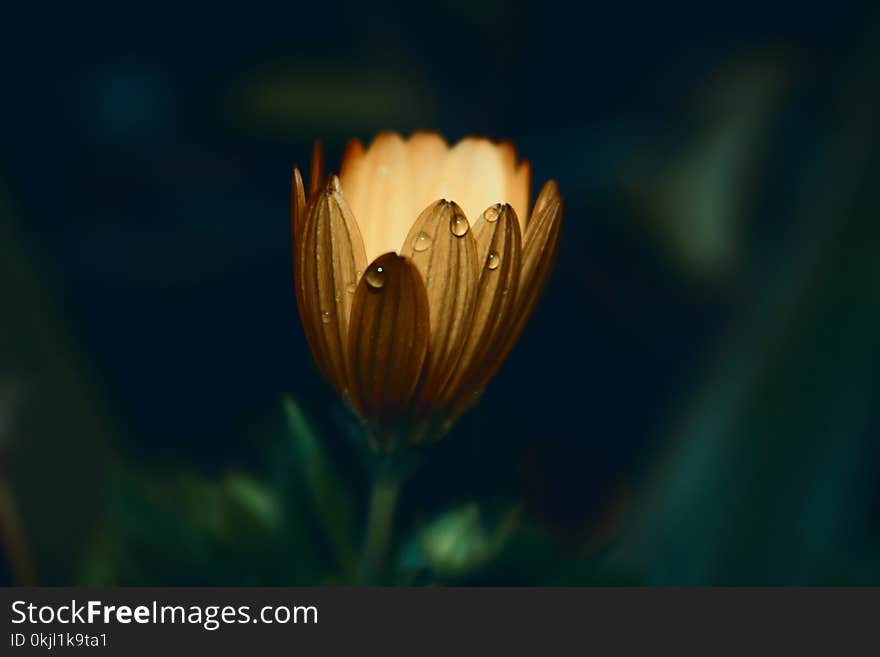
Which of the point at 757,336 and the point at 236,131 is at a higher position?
the point at 236,131

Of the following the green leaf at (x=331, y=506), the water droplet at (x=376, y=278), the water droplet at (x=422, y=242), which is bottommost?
the green leaf at (x=331, y=506)

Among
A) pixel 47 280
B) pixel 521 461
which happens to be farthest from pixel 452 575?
pixel 47 280

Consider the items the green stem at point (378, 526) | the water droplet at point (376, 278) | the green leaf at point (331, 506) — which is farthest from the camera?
the green leaf at point (331, 506)

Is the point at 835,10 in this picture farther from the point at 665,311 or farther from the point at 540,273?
the point at 540,273

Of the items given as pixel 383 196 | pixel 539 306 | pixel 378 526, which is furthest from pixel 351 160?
pixel 539 306

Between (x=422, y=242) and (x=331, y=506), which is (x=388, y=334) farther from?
(x=331, y=506)

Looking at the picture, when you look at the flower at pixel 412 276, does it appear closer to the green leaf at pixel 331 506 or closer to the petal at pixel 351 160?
the petal at pixel 351 160

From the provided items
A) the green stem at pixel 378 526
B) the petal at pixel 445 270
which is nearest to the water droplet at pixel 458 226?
the petal at pixel 445 270
